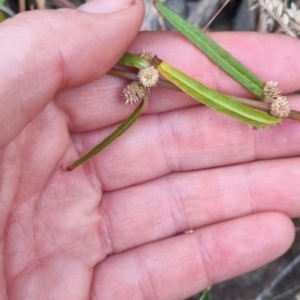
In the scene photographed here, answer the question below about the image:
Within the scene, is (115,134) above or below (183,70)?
below

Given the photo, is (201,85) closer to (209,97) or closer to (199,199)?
(209,97)

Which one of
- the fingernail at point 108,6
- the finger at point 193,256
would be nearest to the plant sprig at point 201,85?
the fingernail at point 108,6

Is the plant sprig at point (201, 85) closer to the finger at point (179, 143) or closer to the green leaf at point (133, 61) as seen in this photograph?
the green leaf at point (133, 61)

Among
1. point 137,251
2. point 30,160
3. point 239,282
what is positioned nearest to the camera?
point 30,160

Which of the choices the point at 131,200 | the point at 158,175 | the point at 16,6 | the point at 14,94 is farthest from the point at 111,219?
the point at 16,6

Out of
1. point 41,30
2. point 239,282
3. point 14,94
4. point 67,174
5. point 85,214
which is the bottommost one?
point 239,282

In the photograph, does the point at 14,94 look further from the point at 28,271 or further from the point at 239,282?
the point at 239,282

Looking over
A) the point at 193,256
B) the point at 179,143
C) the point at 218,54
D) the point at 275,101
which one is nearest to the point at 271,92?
the point at 275,101
